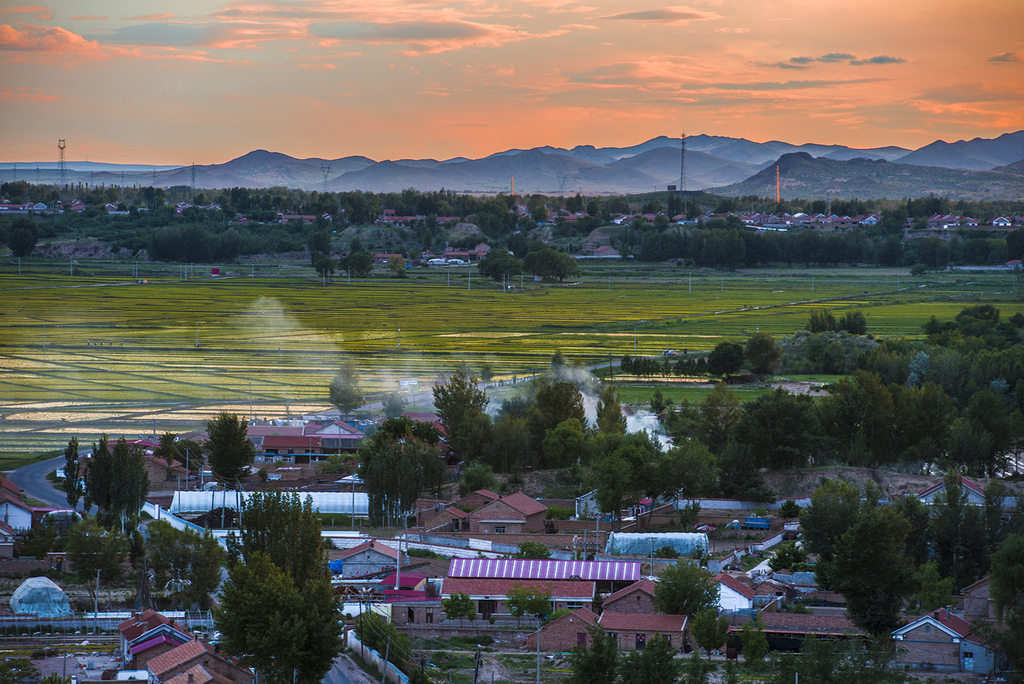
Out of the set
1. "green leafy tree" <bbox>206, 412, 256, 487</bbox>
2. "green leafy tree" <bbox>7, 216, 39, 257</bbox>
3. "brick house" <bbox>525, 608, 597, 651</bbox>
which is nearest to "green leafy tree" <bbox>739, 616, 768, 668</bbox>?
"brick house" <bbox>525, 608, 597, 651</bbox>

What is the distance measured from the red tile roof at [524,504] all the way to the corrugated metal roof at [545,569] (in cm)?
457

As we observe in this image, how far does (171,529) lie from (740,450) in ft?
51.9

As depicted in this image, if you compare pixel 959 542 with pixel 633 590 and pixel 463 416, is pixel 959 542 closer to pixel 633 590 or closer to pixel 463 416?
pixel 633 590

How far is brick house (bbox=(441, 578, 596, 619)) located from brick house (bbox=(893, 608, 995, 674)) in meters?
6.03

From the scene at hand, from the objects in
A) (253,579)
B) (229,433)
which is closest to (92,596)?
(253,579)

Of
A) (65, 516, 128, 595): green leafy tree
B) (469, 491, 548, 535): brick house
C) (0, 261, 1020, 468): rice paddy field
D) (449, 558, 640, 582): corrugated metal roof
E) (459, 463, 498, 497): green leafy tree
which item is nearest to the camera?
(65, 516, 128, 595): green leafy tree

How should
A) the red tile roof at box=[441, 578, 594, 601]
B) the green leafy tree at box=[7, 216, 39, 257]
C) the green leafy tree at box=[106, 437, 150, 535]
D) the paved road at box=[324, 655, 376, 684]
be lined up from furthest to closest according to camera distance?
the green leafy tree at box=[7, 216, 39, 257] < the green leafy tree at box=[106, 437, 150, 535] < the red tile roof at box=[441, 578, 594, 601] < the paved road at box=[324, 655, 376, 684]

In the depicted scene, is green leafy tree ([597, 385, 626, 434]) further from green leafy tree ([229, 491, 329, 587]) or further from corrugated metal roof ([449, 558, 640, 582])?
green leafy tree ([229, 491, 329, 587])

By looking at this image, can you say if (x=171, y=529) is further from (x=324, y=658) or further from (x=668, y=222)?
(x=668, y=222)

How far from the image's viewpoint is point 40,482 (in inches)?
1353

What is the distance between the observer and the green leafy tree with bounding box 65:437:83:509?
99.4ft

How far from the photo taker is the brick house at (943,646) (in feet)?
68.8

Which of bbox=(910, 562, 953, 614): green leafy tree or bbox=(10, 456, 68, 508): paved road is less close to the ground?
bbox=(910, 562, 953, 614): green leafy tree

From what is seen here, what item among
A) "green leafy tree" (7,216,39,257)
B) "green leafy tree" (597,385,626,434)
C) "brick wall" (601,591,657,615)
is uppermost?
"green leafy tree" (7,216,39,257)
